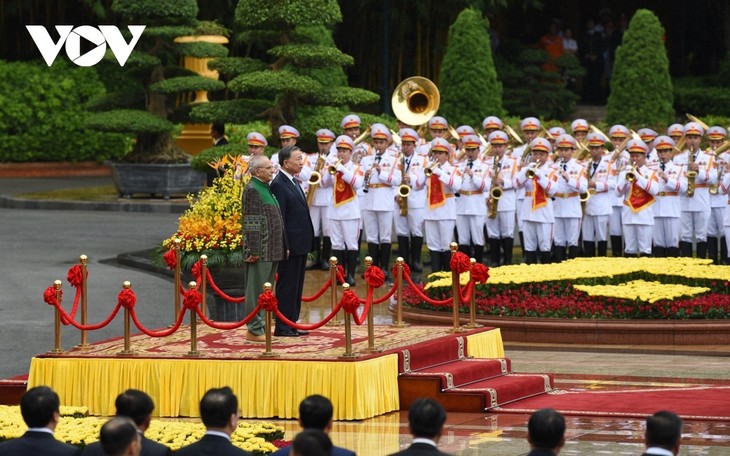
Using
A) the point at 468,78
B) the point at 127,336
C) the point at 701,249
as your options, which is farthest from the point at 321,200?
the point at 468,78

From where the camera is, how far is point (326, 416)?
8.56 metres

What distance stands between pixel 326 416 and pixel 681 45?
1346 inches

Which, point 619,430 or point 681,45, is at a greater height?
point 681,45

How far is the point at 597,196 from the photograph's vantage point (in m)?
23.1

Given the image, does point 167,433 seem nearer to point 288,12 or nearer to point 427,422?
point 427,422

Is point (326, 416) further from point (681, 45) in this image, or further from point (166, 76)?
point (681, 45)

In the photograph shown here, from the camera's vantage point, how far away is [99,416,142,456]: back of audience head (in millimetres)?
7785

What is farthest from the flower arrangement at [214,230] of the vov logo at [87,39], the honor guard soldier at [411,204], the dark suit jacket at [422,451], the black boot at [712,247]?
the vov logo at [87,39]

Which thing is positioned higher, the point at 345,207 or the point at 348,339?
the point at 345,207

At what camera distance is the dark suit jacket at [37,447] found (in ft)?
27.5

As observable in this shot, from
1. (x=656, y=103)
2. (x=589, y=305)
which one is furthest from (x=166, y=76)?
(x=589, y=305)

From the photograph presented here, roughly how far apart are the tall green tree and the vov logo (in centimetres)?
589

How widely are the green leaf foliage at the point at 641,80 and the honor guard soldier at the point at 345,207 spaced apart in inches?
492

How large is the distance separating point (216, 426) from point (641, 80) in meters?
26.1
